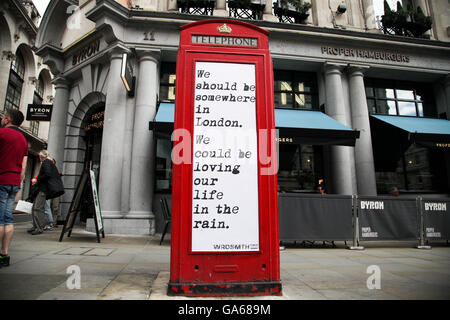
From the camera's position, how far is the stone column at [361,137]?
909 centimetres

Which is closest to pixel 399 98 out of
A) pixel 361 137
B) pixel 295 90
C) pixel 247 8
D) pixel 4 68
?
pixel 361 137

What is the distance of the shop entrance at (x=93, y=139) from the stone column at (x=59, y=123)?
2.85 feet

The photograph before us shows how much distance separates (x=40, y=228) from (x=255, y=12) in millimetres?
10217

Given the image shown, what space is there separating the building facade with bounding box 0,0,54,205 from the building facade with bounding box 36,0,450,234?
52.1ft

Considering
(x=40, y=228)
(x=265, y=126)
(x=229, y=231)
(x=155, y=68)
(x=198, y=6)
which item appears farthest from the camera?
(x=198, y=6)

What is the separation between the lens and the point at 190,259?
2.62 meters

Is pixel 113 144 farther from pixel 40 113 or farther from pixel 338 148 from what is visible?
pixel 338 148

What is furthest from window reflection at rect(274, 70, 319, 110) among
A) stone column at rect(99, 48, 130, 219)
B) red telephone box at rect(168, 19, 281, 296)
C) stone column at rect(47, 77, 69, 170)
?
stone column at rect(47, 77, 69, 170)

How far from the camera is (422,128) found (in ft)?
30.3

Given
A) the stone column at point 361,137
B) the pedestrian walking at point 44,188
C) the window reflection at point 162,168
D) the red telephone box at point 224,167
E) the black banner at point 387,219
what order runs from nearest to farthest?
the red telephone box at point 224,167 → the black banner at point 387,219 → the pedestrian walking at point 44,188 → the window reflection at point 162,168 → the stone column at point 361,137

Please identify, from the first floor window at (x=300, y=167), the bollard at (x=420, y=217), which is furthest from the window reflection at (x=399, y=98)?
the bollard at (x=420, y=217)

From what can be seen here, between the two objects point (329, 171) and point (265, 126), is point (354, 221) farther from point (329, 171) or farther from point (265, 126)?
point (265, 126)

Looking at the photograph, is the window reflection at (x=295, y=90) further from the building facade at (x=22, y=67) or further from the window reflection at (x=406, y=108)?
the building facade at (x=22, y=67)

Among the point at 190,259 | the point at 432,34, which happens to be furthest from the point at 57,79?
the point at 432,34
